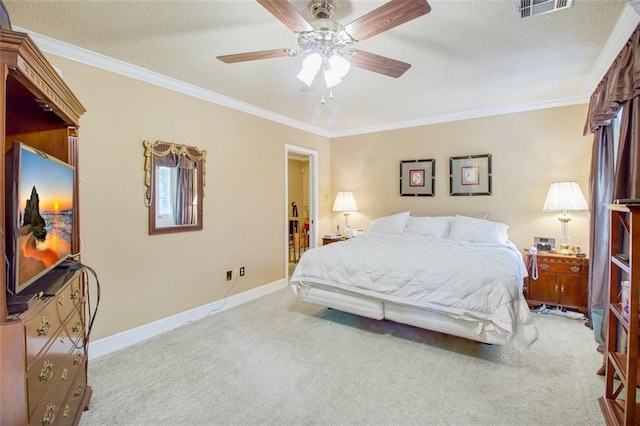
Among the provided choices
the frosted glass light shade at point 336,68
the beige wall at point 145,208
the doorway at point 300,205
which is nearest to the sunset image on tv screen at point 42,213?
the beige wall at point 145,208

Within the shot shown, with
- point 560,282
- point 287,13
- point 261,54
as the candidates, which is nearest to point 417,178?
point 560,282

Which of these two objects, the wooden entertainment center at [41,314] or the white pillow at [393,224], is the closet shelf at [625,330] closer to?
the white pillow at [393,224]

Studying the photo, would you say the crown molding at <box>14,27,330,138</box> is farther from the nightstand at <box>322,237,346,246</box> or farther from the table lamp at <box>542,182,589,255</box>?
the table lamp at <box>542,182,589,255</box>

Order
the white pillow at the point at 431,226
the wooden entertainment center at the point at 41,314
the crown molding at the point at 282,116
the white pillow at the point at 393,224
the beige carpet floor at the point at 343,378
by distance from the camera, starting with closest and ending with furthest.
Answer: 1. the wooden entertainment center at the point at 41,314
2. the beige carpet floor at the point at 343,378
3. the crown molding at the point at 282,116
4. the white pillow at the point at 431,226
5. the white pillow at the point at 393,224

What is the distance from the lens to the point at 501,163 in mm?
4082

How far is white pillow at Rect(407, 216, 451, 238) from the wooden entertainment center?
3596mm

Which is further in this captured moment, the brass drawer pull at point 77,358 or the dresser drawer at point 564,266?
the dresser drawer at point 564,266

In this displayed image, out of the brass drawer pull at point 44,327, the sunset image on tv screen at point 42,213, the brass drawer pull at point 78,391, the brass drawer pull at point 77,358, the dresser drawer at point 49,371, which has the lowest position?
the brass drawer pull at point 78,391

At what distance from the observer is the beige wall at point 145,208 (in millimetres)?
2578

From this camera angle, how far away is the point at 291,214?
24.8 ft

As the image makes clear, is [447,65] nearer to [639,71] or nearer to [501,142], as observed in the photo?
[639,71]

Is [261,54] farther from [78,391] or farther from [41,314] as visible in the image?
[78,391]

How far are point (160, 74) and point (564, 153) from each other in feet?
14.8

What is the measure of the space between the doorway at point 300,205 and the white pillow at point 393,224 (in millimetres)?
1155
